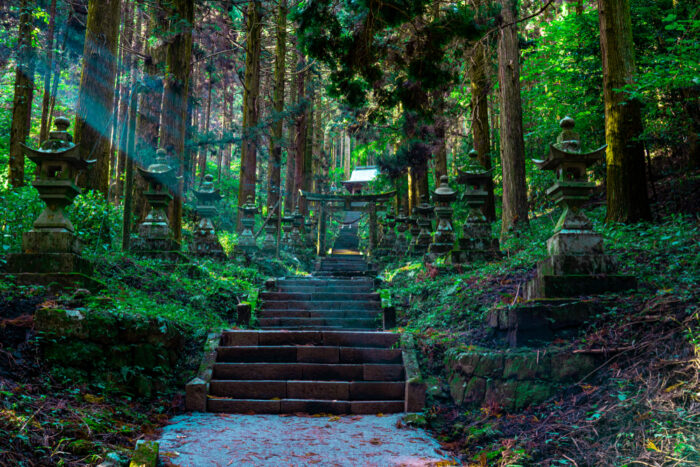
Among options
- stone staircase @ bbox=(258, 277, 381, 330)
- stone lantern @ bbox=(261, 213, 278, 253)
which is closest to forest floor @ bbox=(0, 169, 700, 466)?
stone staircase @ bbox=(258, 277, 381, 330)

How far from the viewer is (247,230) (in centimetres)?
1581

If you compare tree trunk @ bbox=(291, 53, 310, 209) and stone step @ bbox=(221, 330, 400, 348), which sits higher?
tree trunk @ bbox=(291, 53, 310, 209)

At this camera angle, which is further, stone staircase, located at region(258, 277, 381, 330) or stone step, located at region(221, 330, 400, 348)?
stone staircase, located at region(258, 277, 381, 330)

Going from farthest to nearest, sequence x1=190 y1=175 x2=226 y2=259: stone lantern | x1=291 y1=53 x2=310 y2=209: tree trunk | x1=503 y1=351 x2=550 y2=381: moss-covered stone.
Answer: x1=291 y1=53 x2=310 y2=209: tree trunk → x1=190 y1=175 x2=226 y2=259: stone lantern → x1=503 y1=351 x2=550 y2=381: moss-covered stone

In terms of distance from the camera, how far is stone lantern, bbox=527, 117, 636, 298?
5281 millimetres

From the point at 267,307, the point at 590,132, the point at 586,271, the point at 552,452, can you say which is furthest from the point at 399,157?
the point at 552,452

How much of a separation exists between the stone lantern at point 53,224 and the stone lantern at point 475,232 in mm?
7025

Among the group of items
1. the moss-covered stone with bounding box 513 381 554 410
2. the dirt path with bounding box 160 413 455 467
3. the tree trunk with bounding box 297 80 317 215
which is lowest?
the dirt path with bounding box 160 413 455 467

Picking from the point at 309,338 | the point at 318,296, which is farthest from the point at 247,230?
the point at 309,338

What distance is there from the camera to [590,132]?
12609 mm

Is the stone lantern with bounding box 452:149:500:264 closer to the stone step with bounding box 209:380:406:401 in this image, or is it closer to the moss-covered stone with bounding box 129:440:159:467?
the stone step with bounding box 209:380:406:401

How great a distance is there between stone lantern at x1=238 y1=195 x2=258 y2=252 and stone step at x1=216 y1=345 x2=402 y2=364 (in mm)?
8970

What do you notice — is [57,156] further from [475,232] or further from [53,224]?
[475,232]

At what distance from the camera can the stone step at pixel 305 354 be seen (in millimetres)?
6641
